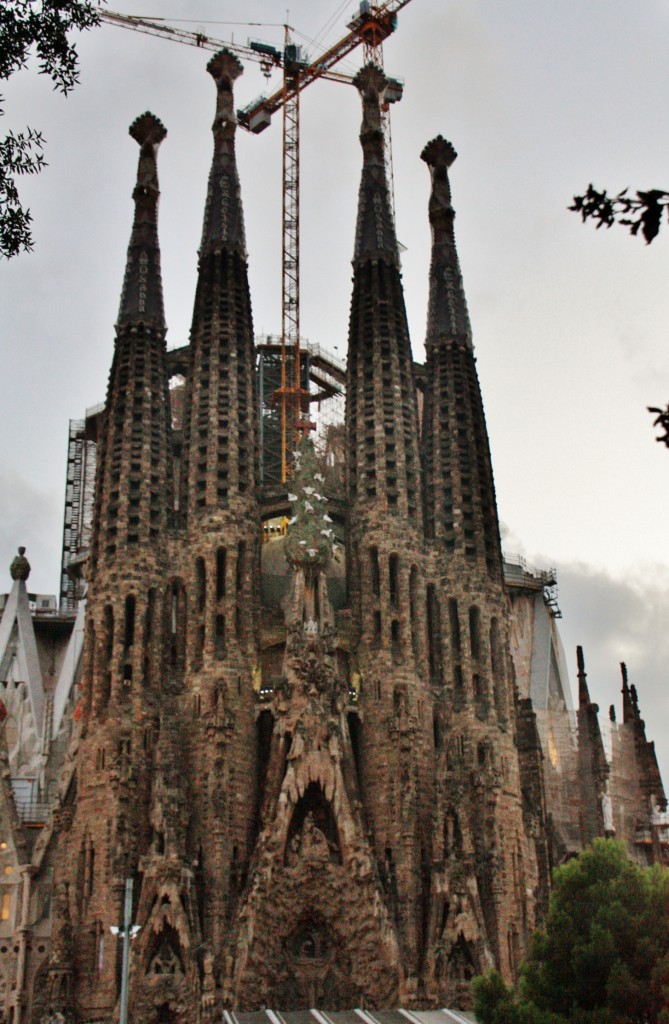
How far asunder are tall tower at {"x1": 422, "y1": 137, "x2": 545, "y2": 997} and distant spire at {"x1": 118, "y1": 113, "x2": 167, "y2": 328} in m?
12.3

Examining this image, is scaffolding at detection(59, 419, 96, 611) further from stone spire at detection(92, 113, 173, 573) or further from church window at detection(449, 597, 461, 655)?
church window at detection(449, 597, 461, 655)

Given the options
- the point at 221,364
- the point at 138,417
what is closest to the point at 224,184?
the point at 221,364

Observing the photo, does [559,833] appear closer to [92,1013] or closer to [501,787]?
[501,787]

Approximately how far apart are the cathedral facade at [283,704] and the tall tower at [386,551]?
107 mm

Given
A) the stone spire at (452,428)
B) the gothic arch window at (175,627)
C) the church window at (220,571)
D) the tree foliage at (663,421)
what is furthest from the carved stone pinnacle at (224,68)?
the tree foliage at (663,421)

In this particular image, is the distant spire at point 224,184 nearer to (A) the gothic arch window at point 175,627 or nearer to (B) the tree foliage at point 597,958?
(A) the gothic arch window at point 175,627

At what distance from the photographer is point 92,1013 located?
4156 cm

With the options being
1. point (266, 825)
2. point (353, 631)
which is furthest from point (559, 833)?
point (266, 825)

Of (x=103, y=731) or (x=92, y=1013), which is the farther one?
(x=103, y=731)

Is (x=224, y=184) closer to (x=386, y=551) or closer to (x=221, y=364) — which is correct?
(x=221, y=364)

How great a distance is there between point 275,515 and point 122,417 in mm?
7413

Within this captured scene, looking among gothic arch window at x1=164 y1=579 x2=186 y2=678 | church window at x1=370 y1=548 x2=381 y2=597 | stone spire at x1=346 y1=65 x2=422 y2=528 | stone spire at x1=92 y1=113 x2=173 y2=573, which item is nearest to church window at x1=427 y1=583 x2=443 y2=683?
church window at x1=370 y1=548 x2=381 y2=597

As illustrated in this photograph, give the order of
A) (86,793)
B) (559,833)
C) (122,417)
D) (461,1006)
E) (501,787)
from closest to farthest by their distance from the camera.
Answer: (461,1006)
(86,793)
(501,787)
(122,417)
(559,833)

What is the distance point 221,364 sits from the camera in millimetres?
52875
